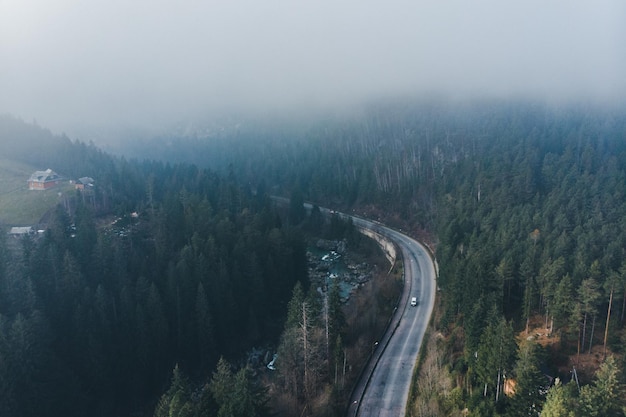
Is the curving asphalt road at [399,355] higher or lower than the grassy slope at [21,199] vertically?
lower

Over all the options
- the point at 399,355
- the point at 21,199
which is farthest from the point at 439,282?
the point at 21,199

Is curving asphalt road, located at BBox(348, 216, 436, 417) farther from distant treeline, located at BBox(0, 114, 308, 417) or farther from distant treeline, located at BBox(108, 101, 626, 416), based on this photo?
distant treeline, located at BBox(0, 114, 308, 417)

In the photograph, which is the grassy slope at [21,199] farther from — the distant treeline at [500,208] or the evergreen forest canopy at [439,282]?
the distant treeline at [500,208]

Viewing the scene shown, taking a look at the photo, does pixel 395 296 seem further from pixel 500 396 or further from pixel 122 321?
pixel 122 321

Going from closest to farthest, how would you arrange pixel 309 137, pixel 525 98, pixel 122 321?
1. pixel 122 321
2. pixel 525 98
3. pixel 309 137

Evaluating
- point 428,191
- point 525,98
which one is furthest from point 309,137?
point 428,191

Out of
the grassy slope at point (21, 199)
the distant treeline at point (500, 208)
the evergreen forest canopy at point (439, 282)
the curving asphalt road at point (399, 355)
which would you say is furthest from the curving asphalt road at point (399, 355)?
the grassy slope at point (21, 199)
